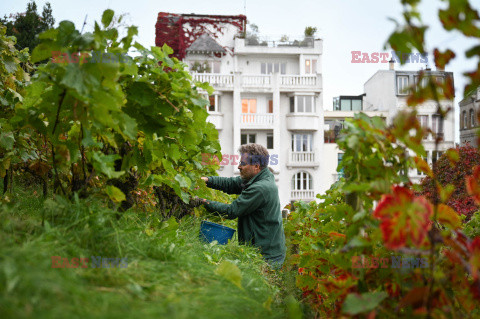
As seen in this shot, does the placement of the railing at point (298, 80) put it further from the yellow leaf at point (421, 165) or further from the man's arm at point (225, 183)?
the yellow leaf at point (421, 165)

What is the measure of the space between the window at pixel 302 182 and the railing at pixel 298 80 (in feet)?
22.0

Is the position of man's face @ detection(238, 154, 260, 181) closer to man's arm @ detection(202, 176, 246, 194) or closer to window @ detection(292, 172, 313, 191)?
man's arm @ detection(202, 176, 246, 194)

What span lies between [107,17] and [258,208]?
127 inches

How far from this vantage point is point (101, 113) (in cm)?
181

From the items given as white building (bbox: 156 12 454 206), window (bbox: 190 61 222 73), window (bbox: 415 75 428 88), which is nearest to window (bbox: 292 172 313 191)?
white building (bbox: 156 12 454 206)

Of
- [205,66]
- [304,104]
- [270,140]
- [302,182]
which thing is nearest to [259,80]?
[304,104]

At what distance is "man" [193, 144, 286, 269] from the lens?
15.6ft

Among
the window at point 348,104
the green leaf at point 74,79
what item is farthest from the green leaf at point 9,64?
the window at point 348,104

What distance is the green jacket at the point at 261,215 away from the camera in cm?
478

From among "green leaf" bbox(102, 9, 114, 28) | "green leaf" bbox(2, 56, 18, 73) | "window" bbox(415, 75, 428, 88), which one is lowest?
"window" bbox(415, 75, 428, 88)

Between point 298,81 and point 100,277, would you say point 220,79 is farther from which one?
point 100,277

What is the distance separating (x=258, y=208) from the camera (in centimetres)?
498

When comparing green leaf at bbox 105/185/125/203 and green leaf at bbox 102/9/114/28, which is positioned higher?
green leaf at bbox 102/9/114/28

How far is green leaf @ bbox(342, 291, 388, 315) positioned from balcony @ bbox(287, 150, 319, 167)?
29.4m
